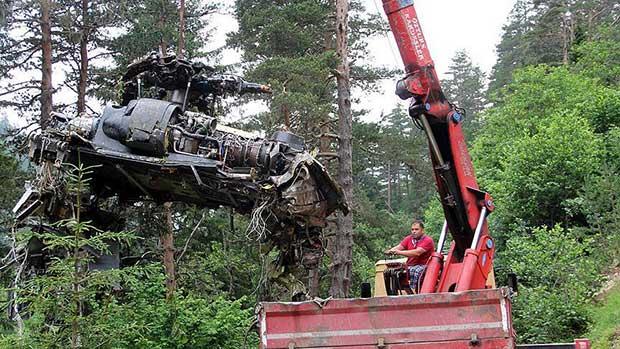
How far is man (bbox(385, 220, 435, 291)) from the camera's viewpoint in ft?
27.7

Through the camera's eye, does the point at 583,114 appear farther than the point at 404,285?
Yes

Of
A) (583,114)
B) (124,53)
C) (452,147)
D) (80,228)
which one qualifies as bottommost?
(80,228)

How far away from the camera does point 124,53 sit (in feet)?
62.8

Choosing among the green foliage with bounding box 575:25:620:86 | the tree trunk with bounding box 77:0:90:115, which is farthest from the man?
the green foliage with bounding box 575:25:620:86

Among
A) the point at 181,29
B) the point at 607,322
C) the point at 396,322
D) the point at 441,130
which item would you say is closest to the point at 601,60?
the point at 181,29

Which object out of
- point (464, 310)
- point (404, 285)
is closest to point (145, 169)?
point (404, 285)

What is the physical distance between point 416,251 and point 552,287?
6142 millimetres

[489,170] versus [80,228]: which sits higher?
[489,170]

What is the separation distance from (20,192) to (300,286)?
36.0 ft

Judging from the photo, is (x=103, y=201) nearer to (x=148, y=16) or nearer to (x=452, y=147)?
(x=452, y=147)

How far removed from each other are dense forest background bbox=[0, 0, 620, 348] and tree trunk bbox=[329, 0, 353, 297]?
518 millimetres

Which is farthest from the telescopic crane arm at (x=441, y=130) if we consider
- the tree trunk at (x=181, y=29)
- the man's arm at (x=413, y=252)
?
the tree trunk at (x=181, y=29)

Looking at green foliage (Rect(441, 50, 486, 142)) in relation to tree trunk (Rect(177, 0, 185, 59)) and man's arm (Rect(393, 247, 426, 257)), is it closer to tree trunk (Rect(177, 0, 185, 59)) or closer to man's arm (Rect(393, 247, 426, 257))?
tree trunk (Rect(177, 0, 185, 59))

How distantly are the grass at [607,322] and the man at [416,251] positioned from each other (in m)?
3.21
